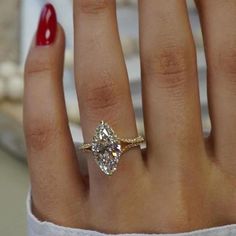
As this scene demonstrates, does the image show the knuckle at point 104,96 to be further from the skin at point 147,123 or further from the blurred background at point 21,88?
the blurred background at point 21,88

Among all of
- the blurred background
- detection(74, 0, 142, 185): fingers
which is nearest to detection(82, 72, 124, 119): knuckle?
detection(74, 0, 142, 185): fingers

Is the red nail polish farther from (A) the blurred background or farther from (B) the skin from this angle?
(A) the blurred background

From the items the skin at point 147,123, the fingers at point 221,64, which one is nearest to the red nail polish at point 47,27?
the skin at point 147,123

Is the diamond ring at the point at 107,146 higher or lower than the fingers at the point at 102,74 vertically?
lower

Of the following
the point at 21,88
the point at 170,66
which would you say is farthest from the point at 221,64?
the point at 21,88

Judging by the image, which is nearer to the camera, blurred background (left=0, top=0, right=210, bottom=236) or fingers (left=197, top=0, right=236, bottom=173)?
fingers (left=197, top=0, right=236, bottom=173)

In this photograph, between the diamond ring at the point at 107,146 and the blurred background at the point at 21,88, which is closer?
the diamond ring at the point at 107,146

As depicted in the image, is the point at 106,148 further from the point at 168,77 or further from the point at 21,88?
the point at 21,88
